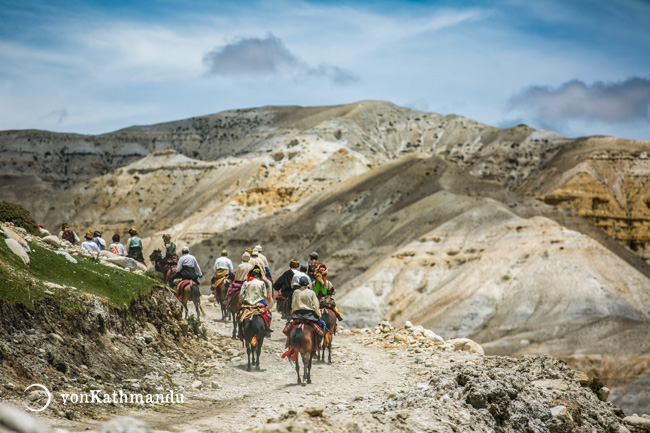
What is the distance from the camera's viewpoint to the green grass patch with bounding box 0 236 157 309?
1467 centimetres

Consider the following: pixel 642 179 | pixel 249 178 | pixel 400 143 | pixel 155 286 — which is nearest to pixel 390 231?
pixel 249 178

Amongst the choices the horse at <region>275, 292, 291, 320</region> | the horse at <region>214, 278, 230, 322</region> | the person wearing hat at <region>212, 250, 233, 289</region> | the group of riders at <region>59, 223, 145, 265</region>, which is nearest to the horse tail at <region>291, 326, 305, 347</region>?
the horse at <region>275, 292, 291, 320</region>

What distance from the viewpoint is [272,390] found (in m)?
17.7

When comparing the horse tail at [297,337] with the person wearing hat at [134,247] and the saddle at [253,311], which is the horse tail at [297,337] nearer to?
the saddle at [253,311]

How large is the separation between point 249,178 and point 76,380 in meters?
86.1

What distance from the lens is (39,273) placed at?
16688 mm

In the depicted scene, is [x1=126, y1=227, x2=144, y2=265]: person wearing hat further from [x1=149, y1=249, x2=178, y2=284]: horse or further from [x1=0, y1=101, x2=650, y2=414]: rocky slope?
[x1=0, y1=101, x2=650, y2=414]: rocky slope

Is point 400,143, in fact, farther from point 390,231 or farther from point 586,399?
point 586,399

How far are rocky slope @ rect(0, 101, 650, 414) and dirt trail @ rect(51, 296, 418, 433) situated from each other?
21234 millimetres

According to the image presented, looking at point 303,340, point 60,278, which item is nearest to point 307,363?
point 303,340

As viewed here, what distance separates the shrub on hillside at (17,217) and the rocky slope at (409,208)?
93.1 ft

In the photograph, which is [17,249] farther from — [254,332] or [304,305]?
[304,305]

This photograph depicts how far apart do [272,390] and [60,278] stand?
204 inches

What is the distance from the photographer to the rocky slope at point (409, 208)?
163 feet
